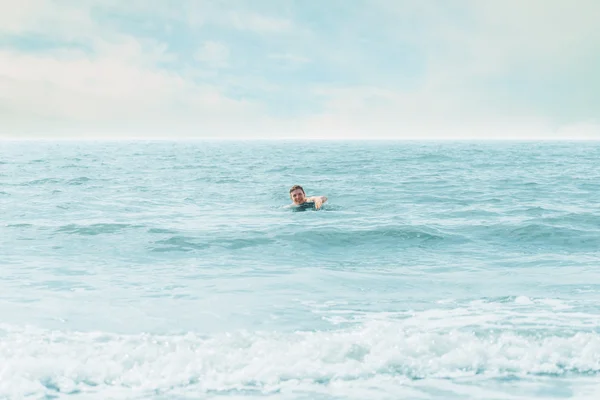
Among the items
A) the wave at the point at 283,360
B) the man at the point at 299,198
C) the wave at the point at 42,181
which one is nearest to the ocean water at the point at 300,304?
the wave at the point at 283,360

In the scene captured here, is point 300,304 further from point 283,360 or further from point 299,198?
point 299,198

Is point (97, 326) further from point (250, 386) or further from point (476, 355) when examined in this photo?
point (476, 355)

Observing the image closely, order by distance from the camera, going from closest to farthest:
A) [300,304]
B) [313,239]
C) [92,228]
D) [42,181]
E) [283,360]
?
[283,360], [300,304], [313,239], [92,228], [42,181]

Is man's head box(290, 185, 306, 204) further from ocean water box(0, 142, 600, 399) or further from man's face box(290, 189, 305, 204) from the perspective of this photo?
ocean water box(0, 142, 600, 399)

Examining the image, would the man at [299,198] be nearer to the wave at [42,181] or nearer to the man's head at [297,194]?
the man's head at [297,194]

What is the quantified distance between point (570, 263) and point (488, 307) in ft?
12.0

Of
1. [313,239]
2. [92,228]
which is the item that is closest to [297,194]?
[313,239]

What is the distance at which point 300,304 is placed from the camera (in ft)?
24.7

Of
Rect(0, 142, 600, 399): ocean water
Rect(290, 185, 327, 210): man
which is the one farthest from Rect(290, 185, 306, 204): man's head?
Rect(0, 142, 600, 399): ocean water

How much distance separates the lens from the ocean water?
205 inches

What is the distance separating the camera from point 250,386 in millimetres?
5137

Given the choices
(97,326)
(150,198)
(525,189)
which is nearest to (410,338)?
(97,326)

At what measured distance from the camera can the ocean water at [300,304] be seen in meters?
5.21

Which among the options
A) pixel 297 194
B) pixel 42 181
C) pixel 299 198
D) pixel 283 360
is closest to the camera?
pixel 283 360
